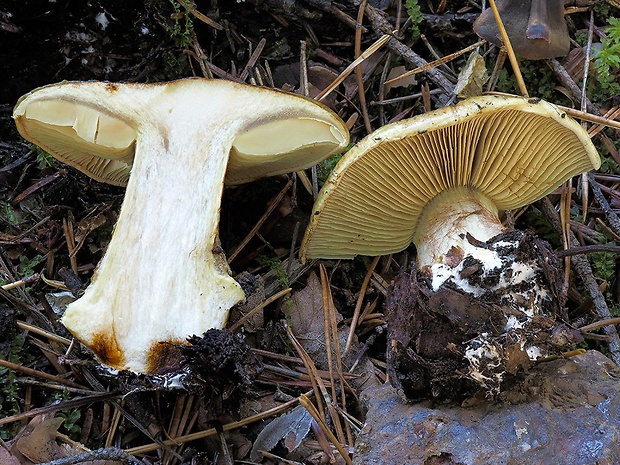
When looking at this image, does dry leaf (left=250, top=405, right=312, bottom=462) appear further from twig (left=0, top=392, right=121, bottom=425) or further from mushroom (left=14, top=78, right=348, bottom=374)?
twig (left=0, top=392, right=121, bottom=425)

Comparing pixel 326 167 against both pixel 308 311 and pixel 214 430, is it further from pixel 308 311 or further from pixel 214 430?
pixel 214 430

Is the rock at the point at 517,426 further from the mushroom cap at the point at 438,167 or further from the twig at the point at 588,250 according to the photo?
the mushroom cap at the point at 438,167

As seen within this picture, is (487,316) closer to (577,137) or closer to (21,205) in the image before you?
(577,137)

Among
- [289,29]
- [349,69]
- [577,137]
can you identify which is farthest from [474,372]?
[289,29]

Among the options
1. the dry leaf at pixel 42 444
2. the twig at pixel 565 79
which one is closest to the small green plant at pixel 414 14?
the twig at pixel 565 79

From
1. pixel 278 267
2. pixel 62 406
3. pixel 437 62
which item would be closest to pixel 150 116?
pixel 278 267

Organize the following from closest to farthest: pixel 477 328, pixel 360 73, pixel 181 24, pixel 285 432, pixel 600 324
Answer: pixel 477 328
pixel 285 432
pixel 600 324
pixel 181 24
pixel 360 73
